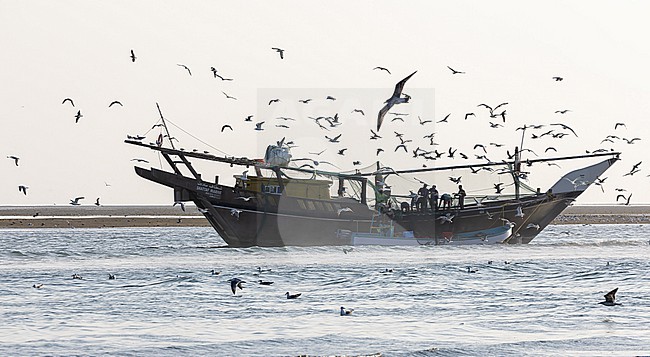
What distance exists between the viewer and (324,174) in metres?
49.5

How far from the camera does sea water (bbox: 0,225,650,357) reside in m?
19.4

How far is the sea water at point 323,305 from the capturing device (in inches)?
765

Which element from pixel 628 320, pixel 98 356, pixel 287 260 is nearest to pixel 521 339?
pixel 628 320

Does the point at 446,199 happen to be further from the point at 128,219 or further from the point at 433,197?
the point at 128,219

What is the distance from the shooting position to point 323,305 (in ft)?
83.7

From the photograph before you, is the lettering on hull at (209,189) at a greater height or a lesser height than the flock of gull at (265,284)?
greater

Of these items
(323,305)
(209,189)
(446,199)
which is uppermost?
(209,189)

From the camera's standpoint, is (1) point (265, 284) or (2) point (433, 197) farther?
(2) point (433, 197)

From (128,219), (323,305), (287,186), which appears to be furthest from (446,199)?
(128,219)

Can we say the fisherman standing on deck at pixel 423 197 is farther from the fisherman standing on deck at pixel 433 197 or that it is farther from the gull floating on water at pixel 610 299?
the gull floating on water at pixel 610 299

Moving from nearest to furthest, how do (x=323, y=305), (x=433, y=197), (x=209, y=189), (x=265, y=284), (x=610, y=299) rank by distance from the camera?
(x=610, y=299)
(x=323, y=305)
(x=265, y=284)
(x=209, y=189)
(x=433, y=197)

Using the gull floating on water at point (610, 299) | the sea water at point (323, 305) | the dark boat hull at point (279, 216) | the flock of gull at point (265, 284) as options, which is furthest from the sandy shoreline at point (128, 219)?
the gull floating on water at point (610, 299)

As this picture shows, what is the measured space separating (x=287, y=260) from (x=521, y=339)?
2114 cm

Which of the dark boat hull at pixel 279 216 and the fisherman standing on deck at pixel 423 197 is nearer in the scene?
the dark boat hull at pixel 279 216
